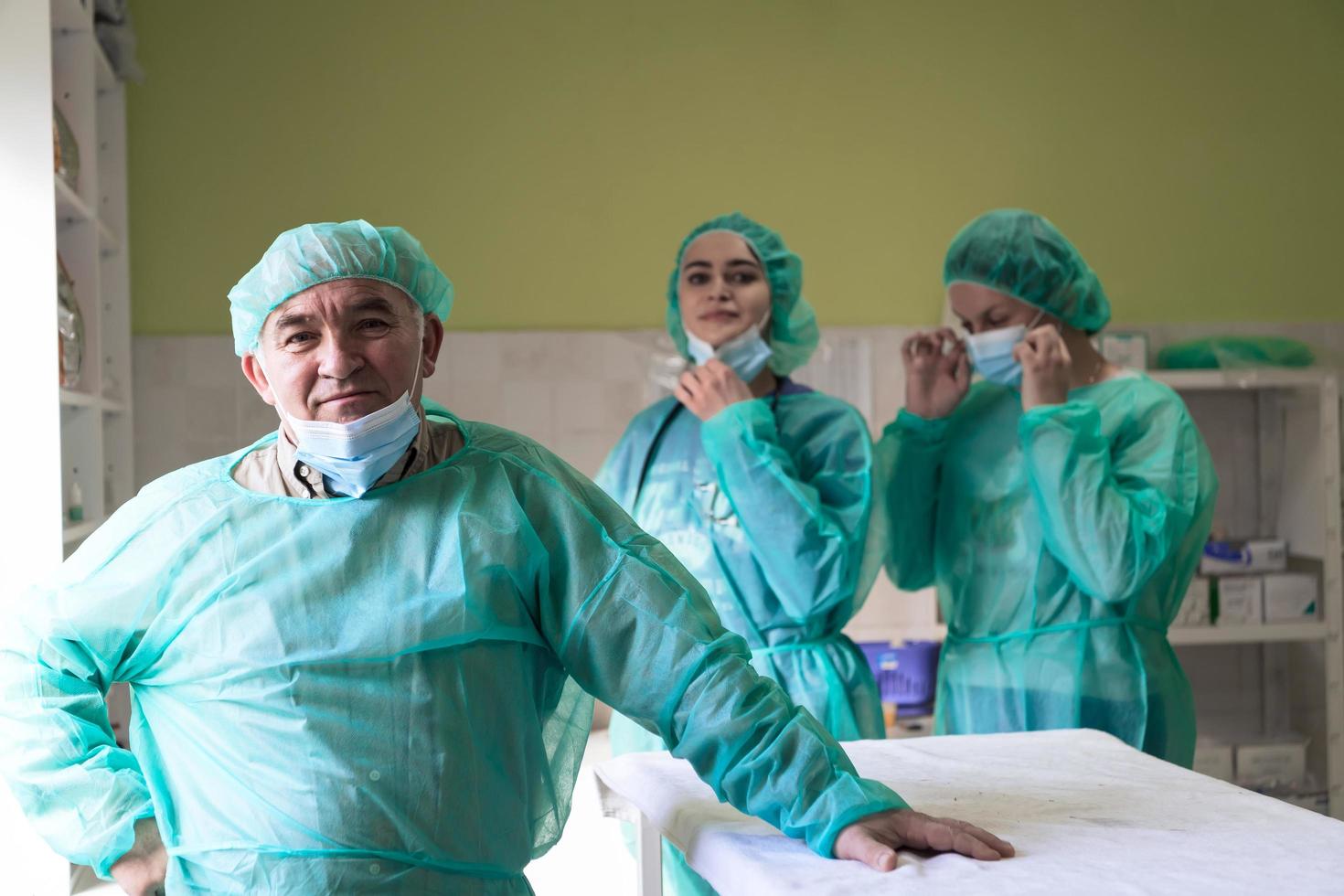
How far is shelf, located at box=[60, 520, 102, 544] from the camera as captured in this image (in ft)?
7.95

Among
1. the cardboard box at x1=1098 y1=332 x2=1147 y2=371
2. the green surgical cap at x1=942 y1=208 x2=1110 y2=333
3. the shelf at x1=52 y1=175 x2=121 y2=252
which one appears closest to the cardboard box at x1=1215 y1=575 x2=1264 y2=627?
the cardboard box at x1=1098 y1=332 x2=1147 y2=371

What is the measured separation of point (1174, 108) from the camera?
13.3ft

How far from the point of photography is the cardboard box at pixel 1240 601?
374 centimetres

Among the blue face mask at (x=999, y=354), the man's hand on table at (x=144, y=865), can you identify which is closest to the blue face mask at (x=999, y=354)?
the blue face mask at (x=999, y=354)

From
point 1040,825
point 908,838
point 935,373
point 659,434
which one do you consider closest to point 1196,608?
point 935,373

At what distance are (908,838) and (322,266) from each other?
91 centimetres

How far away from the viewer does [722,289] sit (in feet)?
8.03

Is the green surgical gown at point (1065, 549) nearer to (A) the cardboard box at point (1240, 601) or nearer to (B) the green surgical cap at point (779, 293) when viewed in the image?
(B) the green surgical cap at point (779, 293)

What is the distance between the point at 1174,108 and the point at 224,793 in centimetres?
365

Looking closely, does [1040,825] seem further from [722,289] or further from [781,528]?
[722,289]

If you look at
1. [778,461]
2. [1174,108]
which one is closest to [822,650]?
[778,461]

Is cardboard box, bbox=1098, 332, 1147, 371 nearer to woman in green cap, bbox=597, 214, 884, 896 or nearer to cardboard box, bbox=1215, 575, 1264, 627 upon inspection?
cardboard box, bbox=1215, 575, 1264, 627

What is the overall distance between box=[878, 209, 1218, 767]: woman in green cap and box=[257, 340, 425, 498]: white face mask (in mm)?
1293

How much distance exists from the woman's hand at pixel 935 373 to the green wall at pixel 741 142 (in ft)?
4.02
